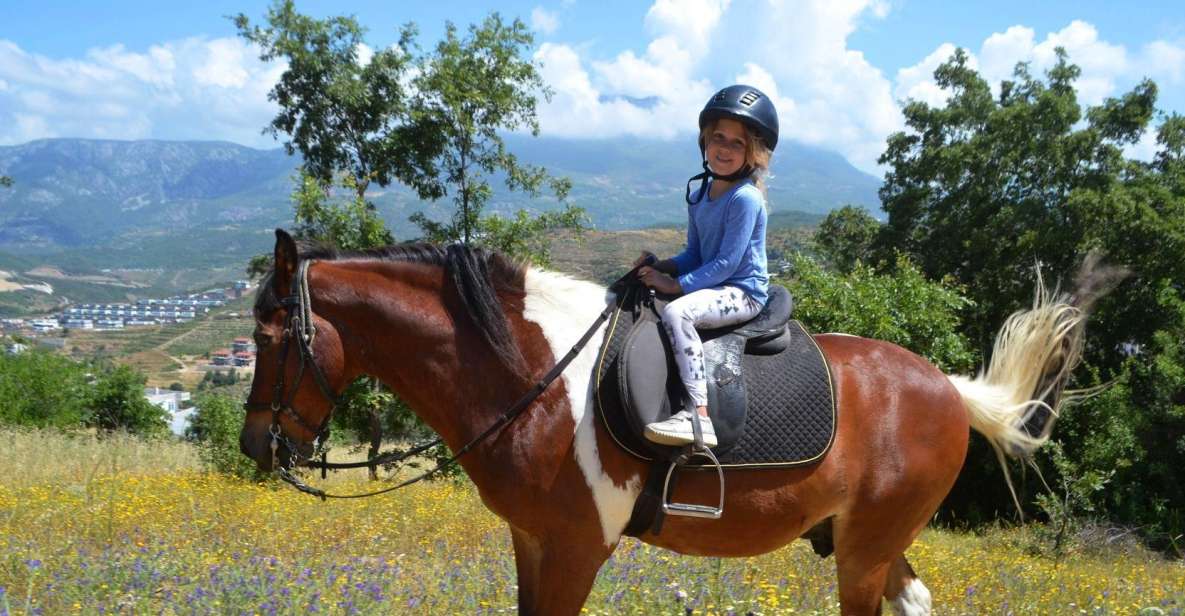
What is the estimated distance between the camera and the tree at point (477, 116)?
15.7 meters

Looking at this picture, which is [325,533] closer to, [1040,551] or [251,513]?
[251,513]

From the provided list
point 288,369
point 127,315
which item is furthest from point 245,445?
point 127,315

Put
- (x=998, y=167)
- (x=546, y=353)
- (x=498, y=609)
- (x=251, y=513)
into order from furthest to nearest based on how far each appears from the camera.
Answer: (x=998, y=167)
(x=251, y=513)
(x=498, y=609)
(x=546, y=353)

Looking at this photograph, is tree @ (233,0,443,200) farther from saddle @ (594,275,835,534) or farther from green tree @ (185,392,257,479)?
saddle @ (594,275,835,534)

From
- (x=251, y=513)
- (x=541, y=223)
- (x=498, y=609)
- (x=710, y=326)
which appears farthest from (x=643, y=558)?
(x=541, y=223)

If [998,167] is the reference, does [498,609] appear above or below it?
below

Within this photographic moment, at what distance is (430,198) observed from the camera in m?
16.8

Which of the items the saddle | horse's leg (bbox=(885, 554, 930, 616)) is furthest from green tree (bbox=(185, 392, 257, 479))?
horse's leg (bbox=(885, 554, 930, 616))

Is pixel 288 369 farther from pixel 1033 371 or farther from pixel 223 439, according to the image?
pixel 223 439

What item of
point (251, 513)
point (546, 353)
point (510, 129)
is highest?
point (510, 129)

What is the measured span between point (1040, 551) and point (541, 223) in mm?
10366

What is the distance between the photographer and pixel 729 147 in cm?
366

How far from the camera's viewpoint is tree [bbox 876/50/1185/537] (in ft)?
59.7

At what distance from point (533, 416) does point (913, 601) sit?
2.36 meters
